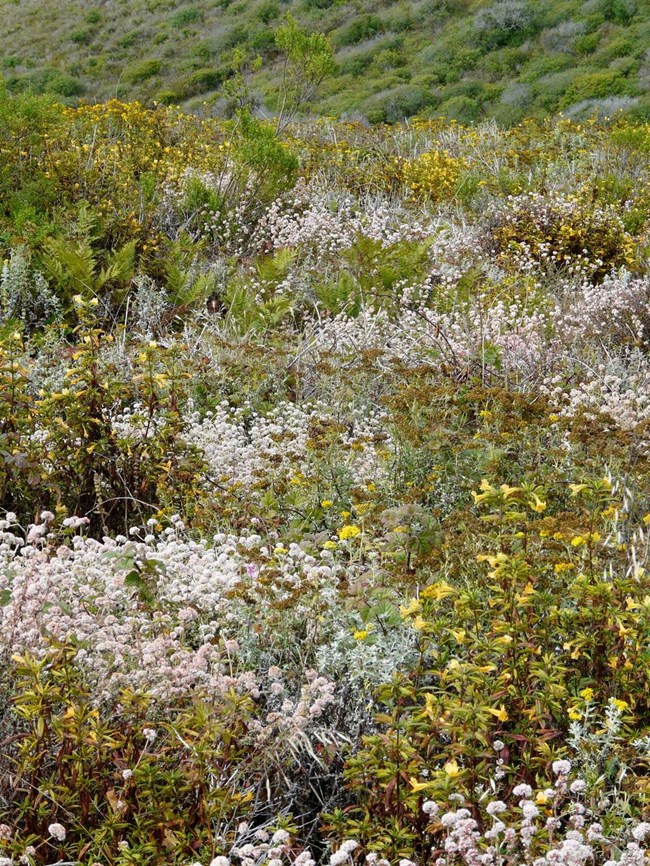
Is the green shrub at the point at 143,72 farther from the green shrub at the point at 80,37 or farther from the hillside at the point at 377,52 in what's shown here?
the green shrub at the point at 80,37

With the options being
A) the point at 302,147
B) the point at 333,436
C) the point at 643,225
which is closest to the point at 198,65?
the point at 302,147

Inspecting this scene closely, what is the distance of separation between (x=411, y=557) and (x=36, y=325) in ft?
11.5

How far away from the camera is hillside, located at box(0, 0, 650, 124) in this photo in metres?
19.2

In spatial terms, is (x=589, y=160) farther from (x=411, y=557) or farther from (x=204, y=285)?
(x=411, y=557)

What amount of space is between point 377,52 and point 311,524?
22.9 metres

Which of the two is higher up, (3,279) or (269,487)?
(3,279)

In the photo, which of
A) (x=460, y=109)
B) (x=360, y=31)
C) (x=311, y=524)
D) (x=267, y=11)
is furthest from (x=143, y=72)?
(x=311, y=524)

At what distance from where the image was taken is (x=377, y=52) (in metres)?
23.9

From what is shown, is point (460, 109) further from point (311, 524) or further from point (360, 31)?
point (311, 524)

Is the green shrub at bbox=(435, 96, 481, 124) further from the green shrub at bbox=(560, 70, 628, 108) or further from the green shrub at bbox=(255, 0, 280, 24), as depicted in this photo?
the green shrub at bbox=(255, 0, 280, 24)

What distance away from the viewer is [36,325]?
570 centimetres

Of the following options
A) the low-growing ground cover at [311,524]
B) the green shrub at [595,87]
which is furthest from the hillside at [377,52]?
the low-growing ground cover at [311,524]

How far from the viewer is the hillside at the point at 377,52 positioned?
19.2 meters

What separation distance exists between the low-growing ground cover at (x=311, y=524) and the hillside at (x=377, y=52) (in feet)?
35.5
